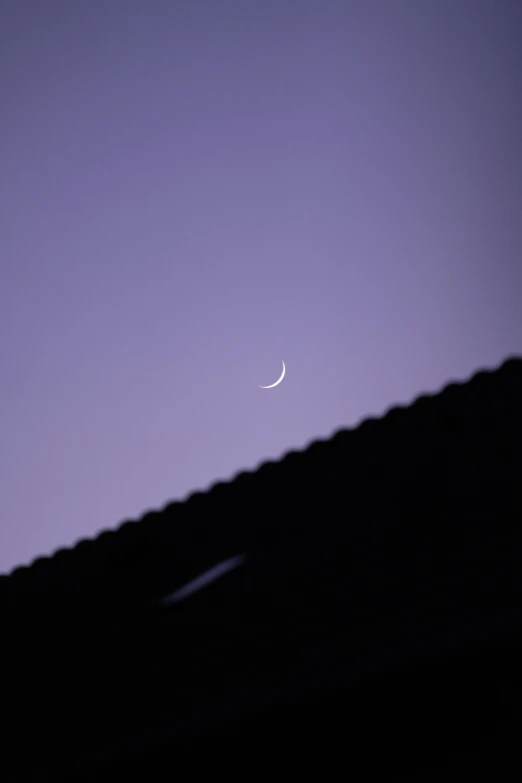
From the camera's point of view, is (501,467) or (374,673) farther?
(501,467)

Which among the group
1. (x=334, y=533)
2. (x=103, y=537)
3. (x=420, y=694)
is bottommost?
(x=420, y=694)

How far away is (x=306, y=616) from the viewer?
19.1 ft

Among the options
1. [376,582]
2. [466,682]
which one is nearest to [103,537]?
[376,582]

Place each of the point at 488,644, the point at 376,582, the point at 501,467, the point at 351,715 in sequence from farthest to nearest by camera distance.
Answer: the point at 501,467
the point at 376,582
the point at 351,715
the point at 488,644

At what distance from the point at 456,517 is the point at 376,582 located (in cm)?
79

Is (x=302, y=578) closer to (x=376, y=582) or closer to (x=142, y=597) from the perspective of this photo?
(x=376, y=582)

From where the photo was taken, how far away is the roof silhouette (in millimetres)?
4633

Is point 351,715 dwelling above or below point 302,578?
below

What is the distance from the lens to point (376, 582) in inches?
227

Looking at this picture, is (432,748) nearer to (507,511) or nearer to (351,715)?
(351,715)

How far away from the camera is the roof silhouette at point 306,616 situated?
4633 millimetres

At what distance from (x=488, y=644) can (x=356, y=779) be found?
114cm

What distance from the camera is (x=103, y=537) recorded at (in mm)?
8172

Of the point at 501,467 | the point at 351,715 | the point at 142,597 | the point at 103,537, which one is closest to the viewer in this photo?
the point at 351,715
